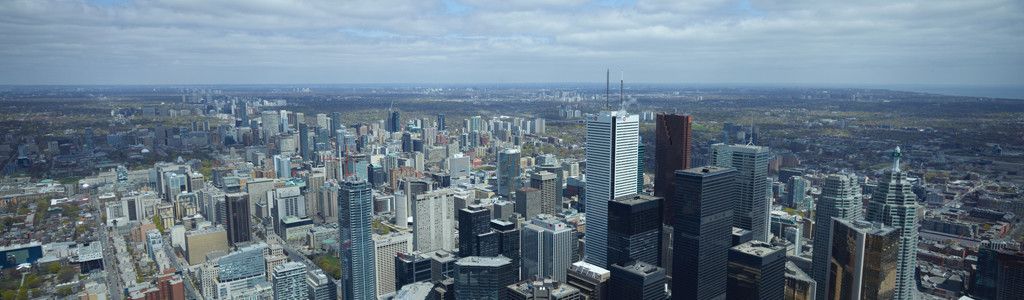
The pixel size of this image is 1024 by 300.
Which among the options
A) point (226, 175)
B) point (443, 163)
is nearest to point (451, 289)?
point (226, 175)

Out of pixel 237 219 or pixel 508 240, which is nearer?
pixel 508 240

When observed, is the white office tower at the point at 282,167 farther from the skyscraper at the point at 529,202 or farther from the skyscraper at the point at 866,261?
the skyscraper at the point at 866,261

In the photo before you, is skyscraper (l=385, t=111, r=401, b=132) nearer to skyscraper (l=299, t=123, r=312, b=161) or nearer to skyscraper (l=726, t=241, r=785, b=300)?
skyscraper (l=299, t=123, r=312, b=161)

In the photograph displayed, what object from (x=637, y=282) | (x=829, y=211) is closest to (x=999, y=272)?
(x=829, y=211)

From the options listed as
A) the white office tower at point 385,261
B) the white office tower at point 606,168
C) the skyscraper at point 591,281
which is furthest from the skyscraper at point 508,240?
the skyscraper at point 591,281

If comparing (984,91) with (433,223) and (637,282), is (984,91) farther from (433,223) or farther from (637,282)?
(433,223)

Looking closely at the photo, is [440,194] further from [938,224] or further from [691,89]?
[691,89]
